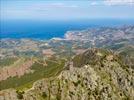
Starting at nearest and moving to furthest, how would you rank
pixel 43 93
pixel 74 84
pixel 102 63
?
pixel 43 93
pixel 74 84
pixel 102 63

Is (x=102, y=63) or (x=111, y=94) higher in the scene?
(x=102, y=63)

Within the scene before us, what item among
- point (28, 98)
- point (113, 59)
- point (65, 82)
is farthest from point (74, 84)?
point (113, 59)

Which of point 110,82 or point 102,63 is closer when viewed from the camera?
point 110,82

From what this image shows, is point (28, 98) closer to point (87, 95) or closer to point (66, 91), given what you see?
point (66, 91)

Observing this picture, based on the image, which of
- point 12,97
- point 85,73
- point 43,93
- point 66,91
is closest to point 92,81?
point 85,73

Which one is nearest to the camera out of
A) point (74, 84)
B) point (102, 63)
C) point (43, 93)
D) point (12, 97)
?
point (12, 97)

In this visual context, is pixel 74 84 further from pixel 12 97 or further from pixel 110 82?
pixel 12 97
